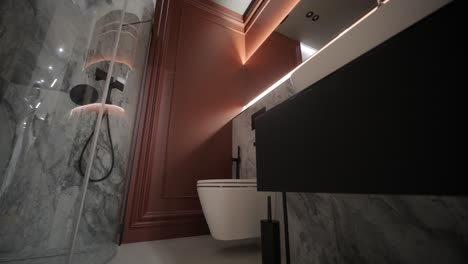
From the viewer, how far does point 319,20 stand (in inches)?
49.8

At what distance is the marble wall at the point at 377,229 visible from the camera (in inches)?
22.2

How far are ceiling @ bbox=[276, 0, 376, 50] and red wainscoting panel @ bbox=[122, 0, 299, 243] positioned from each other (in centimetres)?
11

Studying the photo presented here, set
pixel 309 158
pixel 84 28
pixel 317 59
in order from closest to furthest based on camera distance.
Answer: pixel 309 158 → pixel 317 59 → pixel 84 28

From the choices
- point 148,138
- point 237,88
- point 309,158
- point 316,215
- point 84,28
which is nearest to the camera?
point 309,158

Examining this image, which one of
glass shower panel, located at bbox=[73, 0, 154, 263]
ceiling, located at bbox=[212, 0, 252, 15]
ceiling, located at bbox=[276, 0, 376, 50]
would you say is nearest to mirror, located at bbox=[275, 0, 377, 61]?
ceiling, located at bbox=[276, 0, 376, 50]

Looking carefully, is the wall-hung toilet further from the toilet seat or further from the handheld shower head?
the handheld shower head

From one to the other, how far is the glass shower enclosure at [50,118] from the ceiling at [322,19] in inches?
46.4

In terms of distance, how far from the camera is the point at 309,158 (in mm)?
484

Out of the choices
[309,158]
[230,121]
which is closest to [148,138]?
[230,121]

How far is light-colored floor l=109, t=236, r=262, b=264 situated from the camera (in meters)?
1.02

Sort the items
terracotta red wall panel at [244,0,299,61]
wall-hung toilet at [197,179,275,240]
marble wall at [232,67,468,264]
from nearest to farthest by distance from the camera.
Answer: marble wall at [232,67,468,264], wall-hung toilet at [197,179,275,240], terracotta red wall panel at [244,0,299,61]

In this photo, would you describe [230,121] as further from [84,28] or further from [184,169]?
[84,28]

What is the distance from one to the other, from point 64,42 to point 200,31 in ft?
4.39

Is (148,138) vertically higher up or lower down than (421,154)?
higher up
